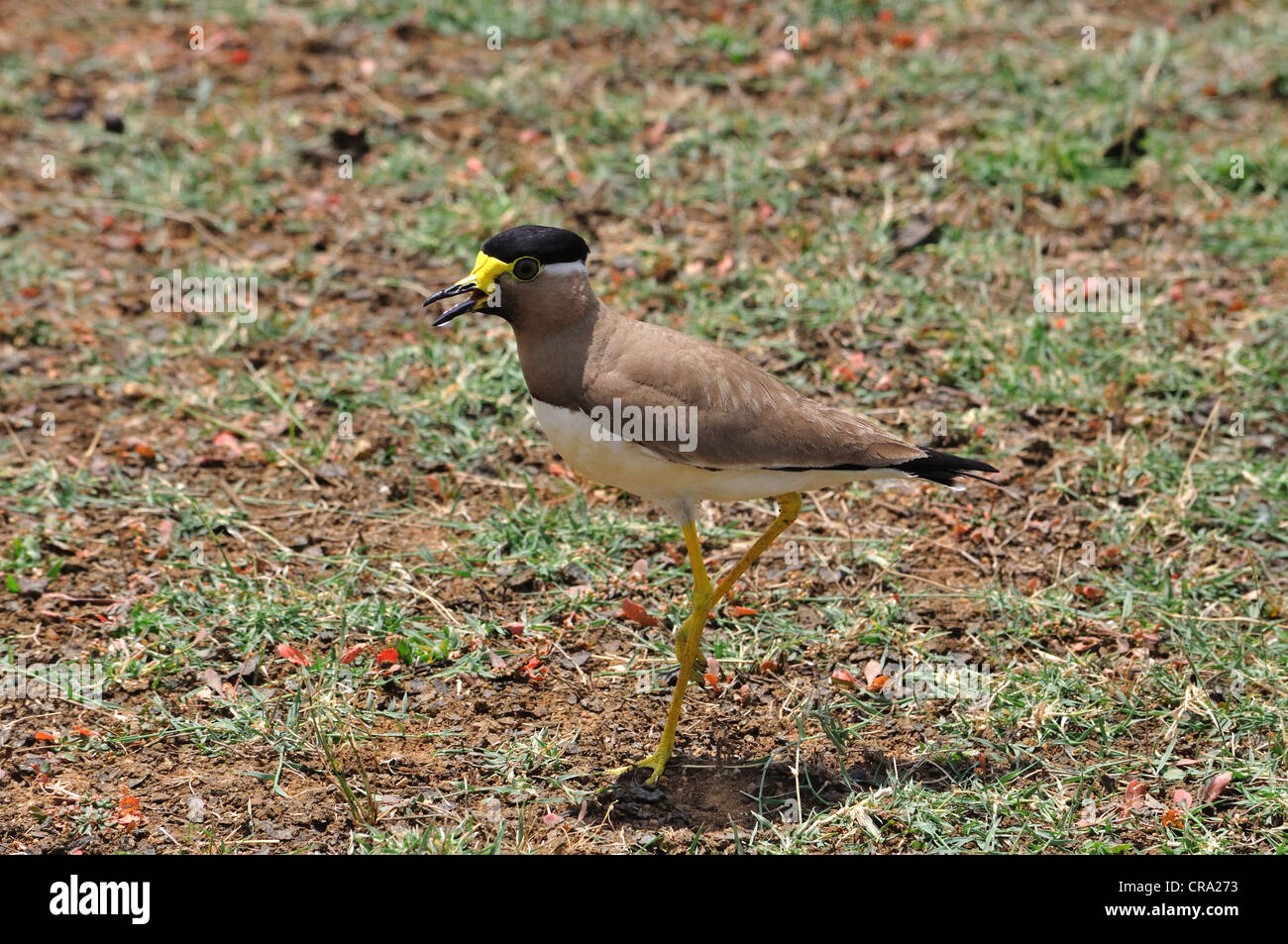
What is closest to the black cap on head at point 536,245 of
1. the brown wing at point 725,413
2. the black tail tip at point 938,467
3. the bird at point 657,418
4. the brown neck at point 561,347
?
the bird at point 657,418

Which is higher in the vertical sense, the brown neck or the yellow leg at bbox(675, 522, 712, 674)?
the brown neck

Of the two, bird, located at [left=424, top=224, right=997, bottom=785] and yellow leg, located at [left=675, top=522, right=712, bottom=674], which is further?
yellow leg, located at [left=675, top=522, right=712, bottom=674]

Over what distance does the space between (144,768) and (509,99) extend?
229 inches

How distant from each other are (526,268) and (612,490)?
1.87 m

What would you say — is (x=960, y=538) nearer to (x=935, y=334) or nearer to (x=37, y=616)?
(x=935, y=334)

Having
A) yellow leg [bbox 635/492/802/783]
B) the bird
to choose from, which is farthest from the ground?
the bird

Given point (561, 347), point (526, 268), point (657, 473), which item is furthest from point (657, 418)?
point (526, 268)

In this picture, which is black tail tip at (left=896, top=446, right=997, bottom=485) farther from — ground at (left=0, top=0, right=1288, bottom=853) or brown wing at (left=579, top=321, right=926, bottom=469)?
ground at (left=0, top=0, right=1288, bottom=853)

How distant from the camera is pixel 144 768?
5160 millimetres

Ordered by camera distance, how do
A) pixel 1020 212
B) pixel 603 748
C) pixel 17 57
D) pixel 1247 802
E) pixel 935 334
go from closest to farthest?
pixel 1247 802 < pixel 603 748 < pixel 935 334 < pixel 1020 212 < pixel 17 57

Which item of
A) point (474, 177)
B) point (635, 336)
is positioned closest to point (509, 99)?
point (474, 177)

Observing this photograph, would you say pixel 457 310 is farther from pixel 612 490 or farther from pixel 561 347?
pixel 612 490

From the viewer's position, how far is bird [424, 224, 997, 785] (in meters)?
5.23

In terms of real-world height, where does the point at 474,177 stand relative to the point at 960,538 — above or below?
above
